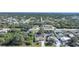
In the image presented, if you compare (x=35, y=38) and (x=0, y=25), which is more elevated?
(x=0, y=25)

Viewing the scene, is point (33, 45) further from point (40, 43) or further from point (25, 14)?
point (25, 14)

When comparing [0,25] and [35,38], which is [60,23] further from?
[0,25]

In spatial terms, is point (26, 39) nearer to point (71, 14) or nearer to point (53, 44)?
point (53, 44)

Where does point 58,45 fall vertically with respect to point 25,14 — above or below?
below
